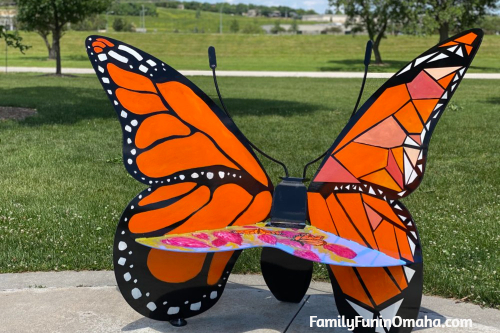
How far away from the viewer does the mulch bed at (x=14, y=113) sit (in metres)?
11.7

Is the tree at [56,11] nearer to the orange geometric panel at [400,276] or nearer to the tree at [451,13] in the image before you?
the tree at [451,13]

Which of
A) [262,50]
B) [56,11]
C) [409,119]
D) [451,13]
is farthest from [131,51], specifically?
[262,50]

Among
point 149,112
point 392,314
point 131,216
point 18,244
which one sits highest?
point 149,112

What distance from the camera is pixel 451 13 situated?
32438 mm

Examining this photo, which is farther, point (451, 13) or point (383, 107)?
point (451, 13)

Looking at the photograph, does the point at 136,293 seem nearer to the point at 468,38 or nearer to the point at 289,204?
the point at 289,204

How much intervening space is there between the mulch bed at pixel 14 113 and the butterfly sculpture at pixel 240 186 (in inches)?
354

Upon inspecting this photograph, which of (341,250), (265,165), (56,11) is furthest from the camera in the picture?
(56,11)

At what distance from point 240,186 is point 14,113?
32.8 feet

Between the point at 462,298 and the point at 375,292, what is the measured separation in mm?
1212

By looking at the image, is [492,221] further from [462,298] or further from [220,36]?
[220,36]

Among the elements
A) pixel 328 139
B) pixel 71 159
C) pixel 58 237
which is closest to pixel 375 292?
pixel 58 237

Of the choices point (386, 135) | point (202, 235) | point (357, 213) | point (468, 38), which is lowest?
point (202, 235)

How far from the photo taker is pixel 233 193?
11.2 ft
